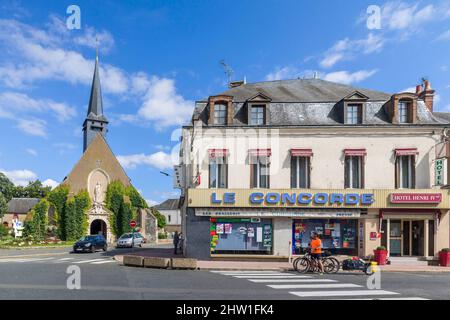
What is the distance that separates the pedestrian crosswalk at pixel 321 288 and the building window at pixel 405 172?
27.7 feet

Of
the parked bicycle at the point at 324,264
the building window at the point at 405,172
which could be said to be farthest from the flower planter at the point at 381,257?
the parked bicycle at the point at 324,264

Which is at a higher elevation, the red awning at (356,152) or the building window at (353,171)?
the red awning at (356,152)

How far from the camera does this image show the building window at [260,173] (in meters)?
19.0

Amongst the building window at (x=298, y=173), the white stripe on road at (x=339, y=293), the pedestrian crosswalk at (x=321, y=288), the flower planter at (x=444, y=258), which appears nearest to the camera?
the pedestrian crosswalk at (x=321, y=288)

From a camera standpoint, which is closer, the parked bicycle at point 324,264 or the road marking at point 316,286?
the road marking at point 316,286

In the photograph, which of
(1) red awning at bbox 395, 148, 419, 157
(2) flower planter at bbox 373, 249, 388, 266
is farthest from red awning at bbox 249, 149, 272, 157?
(2) flower planter at bbox 373, 249, 388, 266

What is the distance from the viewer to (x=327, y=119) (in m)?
19.5

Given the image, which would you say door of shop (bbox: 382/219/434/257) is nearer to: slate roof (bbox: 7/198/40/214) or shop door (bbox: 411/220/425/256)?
shop door (bbox: 411/220/425/256)

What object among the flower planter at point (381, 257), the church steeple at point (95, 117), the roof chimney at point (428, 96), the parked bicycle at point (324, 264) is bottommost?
the flower planter at point (381, 257)

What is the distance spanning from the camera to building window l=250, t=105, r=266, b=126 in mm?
19516

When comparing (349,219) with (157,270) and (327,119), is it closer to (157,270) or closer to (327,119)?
(327,119)

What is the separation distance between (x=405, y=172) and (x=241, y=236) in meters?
8.83

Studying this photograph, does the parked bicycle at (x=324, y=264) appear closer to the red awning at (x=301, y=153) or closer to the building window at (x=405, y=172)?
the red awning at (x=301, y=153)
